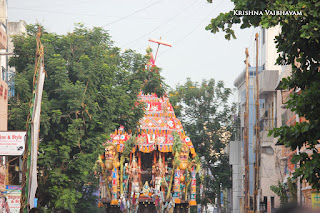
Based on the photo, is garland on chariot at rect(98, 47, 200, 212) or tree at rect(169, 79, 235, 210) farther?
tree at rect(169, 79, 235, 210)

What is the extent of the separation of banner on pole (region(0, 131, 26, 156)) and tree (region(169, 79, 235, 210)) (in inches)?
1353

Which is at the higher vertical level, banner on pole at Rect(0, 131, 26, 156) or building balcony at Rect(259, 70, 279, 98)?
building balcony at Rect(259, 70, 279, 98)

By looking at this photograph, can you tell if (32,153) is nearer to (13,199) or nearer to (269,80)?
(13,199)

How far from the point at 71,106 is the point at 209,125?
28677mm

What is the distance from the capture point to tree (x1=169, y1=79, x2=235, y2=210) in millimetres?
55312

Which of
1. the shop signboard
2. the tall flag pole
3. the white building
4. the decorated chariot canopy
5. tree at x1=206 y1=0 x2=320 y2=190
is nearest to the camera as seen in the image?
tree at x1=206 y1=0 x2=320 y2=190

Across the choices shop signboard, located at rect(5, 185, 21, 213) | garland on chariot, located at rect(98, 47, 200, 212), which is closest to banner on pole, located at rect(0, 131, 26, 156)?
shop signboard, located at rect(5, 185, 21, 213)

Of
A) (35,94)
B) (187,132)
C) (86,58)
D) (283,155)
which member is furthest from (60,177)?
(187,132)

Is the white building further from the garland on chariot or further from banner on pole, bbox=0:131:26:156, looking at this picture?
banner on pole, bbox=0:131:26:156

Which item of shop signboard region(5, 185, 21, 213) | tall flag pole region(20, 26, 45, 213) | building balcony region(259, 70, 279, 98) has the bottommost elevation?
shop signboard region(5, 185, 21, 213)

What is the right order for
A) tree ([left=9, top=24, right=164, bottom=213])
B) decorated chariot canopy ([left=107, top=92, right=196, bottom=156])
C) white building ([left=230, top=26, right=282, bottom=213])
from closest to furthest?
tree ([left=9, top=24, right=164, bottom=213]), white building ([left=230, top=26, right=282, bottom=213]), decorated chariot canopy ([left=107, top=92, right=196, bottom=156])

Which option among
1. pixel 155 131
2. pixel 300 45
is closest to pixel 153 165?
pixel 155 131

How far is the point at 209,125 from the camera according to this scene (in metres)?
55.7

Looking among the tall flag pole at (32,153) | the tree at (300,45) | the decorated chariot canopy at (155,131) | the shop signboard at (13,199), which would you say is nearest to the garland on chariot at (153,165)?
the decorated chariot canopy at (155,131)
